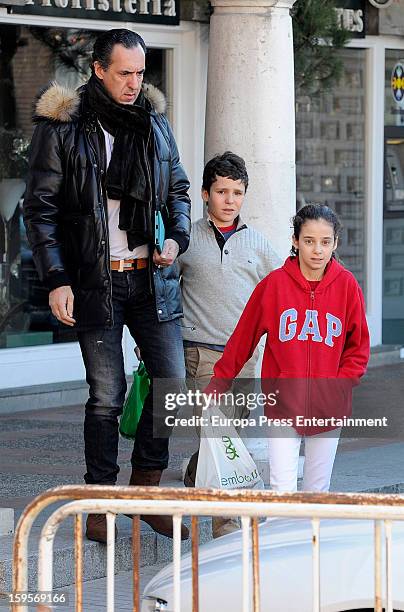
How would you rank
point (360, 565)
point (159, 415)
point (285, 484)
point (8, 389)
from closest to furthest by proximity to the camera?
1. point (360, 565)
2. point (285, 484)
3. point (159, 415)
4. point (8, 389)

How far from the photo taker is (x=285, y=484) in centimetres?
600

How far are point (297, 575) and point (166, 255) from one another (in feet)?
7.73

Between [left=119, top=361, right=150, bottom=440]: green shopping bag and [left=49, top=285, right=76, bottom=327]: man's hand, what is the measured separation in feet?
2.70

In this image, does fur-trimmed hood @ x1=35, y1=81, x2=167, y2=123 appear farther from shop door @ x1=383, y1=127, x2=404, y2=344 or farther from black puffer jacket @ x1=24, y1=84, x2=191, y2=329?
shop door @ x1=383, y1=127, x2=404, y2=344

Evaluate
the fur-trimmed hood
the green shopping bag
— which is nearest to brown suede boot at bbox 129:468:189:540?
the green shopping bag

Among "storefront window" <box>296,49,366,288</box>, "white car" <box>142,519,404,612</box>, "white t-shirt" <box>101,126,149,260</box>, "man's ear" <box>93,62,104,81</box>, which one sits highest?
"storefront window" <box>296,49,366,288</box>

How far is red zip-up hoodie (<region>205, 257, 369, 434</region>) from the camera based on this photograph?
19.6 ft

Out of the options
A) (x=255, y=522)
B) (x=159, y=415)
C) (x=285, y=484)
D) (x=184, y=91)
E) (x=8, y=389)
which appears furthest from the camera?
(x=184, y=91)

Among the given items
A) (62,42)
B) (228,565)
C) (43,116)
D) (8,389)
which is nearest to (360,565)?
(228,565)

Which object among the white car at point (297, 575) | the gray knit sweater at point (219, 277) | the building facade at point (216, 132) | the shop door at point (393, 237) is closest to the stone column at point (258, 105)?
the building facade at point (216, 132)

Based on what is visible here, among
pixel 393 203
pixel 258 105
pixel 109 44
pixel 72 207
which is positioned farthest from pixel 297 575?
pixel 393 203

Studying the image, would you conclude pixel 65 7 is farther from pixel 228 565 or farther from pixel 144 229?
pixel 228 565

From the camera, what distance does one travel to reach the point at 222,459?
6094 mm

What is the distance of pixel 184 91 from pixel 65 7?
156cm
